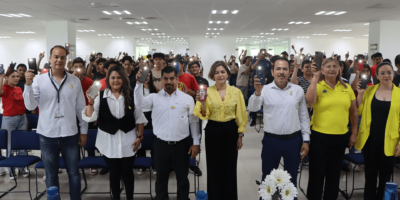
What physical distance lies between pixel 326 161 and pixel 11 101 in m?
4.33

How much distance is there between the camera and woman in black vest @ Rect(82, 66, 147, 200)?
8.98 ft

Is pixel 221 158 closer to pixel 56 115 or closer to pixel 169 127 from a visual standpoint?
pixel 169 127

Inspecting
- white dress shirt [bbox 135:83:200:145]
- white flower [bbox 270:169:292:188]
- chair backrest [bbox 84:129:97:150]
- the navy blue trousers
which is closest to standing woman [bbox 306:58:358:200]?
the navy blue trousers

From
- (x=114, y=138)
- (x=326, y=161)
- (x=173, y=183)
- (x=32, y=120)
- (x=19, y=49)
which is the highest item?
(x=19, y=49)

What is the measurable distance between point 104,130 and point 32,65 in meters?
1.06

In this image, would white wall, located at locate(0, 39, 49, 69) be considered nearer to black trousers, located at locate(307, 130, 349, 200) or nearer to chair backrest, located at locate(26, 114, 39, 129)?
chair backrest, located at locate(26, 114, 39, 129)

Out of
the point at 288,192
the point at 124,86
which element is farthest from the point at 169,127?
the point at 288,192

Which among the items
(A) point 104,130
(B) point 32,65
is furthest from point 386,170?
(B) point 32,65

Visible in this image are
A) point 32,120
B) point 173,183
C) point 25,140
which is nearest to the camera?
point 25,140

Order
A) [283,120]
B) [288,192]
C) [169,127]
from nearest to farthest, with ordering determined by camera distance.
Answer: [288,192]
[283,120]
[169,127]

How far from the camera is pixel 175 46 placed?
24750mm

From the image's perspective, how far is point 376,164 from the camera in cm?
292

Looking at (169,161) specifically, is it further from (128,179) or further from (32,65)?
(32,65)

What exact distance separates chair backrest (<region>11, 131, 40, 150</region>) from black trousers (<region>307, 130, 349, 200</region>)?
3.35 metres
